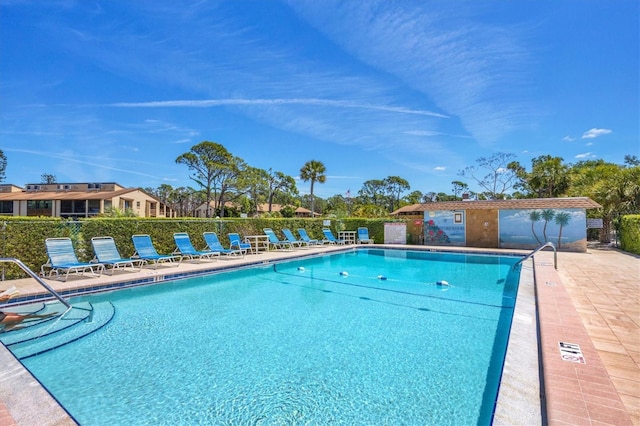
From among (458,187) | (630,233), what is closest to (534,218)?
(630,233)

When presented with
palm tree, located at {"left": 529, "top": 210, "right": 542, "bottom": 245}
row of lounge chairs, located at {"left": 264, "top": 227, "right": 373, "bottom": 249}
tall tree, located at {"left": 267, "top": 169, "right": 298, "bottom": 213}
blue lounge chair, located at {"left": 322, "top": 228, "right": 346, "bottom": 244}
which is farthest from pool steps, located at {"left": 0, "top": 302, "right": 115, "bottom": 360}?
tall tree, located at {"left": 267, "top": 169, "right": 298, "bottom": 213}

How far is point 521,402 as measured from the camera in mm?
2531

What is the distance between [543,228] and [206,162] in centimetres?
3058

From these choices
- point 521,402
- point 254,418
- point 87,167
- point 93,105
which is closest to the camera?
point 521,402

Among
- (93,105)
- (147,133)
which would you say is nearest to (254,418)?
(93,105)

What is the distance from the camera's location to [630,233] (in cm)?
1402

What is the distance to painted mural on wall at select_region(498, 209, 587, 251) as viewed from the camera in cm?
1556

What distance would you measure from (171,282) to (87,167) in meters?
41.9

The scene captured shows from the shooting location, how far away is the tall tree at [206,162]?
114 ft

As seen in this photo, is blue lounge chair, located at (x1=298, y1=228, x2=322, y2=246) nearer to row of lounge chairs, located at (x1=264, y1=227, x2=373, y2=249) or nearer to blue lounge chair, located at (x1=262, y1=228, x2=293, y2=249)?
row of lounge chairs, located at (x1=264, y1=227, x2=373, y2=249)

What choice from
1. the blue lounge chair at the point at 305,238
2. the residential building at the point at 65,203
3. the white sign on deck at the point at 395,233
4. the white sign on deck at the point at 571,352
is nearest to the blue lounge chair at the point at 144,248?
the blue lounge chair at the point at 305,238

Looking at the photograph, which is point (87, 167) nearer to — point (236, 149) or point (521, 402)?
point (236, 149)

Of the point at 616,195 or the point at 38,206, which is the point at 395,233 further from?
the point at 38,206

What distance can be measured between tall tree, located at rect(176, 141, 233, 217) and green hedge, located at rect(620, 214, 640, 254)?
32.3 m
